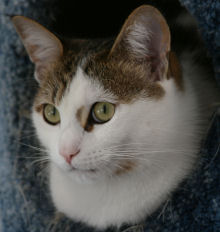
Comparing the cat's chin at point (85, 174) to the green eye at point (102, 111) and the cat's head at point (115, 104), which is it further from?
the green eye at point (102, 111)

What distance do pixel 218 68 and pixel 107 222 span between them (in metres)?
0.49

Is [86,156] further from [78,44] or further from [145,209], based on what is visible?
[78,44]

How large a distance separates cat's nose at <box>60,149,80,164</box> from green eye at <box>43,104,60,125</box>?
139 millimetres

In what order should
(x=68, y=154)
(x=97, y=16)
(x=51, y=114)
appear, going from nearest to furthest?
(x=68, y=154) → (x=51, y=114) → (x=97, y=16)

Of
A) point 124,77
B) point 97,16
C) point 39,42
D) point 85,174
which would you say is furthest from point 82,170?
point 97,16

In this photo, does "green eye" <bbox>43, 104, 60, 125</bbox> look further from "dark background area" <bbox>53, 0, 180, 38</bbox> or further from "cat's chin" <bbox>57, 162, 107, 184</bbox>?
"dark background area" <bbox>53, 0, 180, 38</bbox>

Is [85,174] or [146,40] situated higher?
[146,40]

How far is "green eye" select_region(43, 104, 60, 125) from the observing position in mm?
866

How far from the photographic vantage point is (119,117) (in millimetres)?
763

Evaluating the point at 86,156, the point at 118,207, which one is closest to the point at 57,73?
the point at 86,156

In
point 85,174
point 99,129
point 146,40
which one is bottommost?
point 85,174

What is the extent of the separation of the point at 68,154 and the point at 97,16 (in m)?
0.74

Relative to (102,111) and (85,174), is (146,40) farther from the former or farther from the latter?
(85,174)

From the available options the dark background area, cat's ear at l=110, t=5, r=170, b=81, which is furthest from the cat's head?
the dark background area
